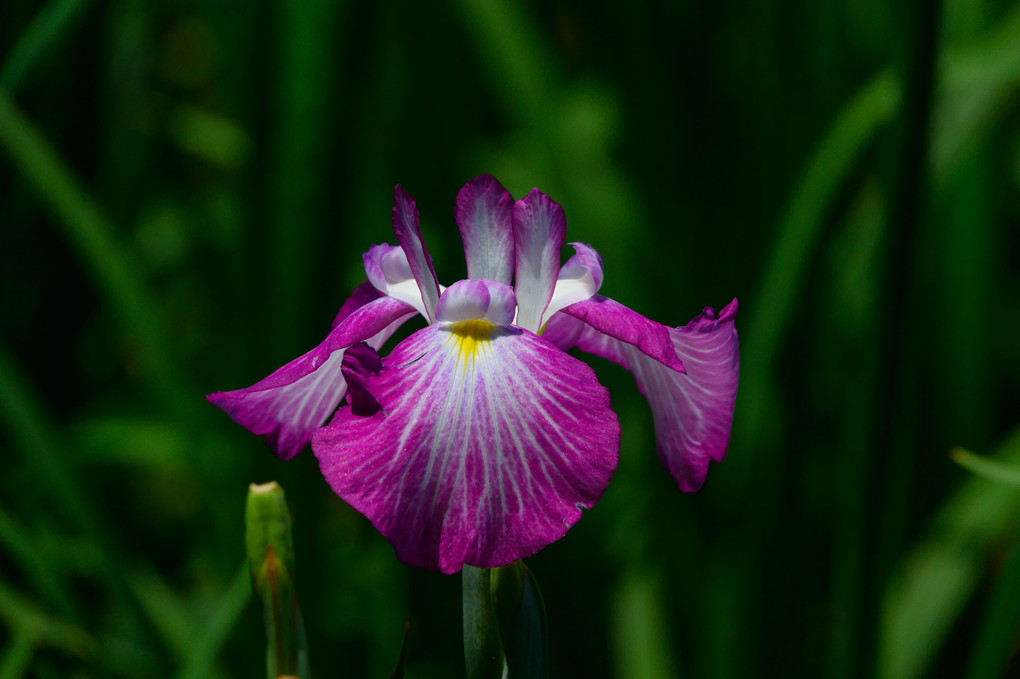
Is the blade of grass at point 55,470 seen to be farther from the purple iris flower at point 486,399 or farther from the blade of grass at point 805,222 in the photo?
the blade of grass at point 805,222

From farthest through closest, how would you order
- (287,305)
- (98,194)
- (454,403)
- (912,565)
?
1. (98,194)
2. (912,565)
3. (287,305)
4. (454,403)

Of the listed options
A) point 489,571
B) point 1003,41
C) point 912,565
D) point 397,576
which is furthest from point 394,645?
point 1003,41

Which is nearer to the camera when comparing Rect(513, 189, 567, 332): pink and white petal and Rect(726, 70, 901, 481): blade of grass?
Rect(513, 189, 567, 332): pink and white petal

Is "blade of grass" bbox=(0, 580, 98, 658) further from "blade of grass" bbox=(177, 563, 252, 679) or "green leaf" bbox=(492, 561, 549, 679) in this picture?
"green leaf" bbox=(492, 561, 549, 679)

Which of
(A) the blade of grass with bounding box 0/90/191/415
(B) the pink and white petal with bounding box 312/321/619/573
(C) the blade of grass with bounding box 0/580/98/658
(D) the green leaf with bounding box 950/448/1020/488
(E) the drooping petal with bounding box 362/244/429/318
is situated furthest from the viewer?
(A) the blade of grass with bounding box 0/90/191/415

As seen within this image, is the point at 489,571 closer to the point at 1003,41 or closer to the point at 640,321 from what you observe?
the point at 640,321

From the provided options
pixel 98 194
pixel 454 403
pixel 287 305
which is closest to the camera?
pixel 454 403

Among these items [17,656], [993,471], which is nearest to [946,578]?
[993,471]

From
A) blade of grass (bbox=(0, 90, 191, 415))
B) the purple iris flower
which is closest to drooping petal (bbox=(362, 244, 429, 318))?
the purple iris flower
